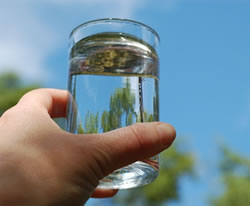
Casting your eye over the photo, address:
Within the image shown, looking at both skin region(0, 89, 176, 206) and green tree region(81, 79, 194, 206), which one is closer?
skin region(0, 89, 176, 206)

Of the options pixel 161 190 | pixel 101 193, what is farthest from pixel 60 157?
pixel 161 190

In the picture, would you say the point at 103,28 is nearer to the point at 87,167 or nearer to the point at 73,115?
the point at 73,115

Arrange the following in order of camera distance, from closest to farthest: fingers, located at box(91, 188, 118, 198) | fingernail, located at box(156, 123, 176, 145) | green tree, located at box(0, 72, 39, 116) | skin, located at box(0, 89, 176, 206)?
skin, located at box(0, 89, 176, 206) < fingernail, located at box(156, 123, 176, 145) < fingers, located at box(91, 188, 118, 198) < green tree, located at box(0, 72, 39, 116)

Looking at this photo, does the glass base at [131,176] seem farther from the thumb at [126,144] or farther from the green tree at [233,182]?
the green tree at [233,182]

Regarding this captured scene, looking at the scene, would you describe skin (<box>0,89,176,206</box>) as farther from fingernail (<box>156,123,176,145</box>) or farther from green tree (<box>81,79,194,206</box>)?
green tree (<box>81,79,194,206</box>)

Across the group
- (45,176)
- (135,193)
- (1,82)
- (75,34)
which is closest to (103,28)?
(75,34)

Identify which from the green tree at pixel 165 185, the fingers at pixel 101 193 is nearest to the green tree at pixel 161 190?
the green tree at pixel 165 185

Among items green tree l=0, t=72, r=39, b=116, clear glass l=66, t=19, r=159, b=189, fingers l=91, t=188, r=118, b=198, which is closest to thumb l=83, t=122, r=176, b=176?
clear glass l=66, t=19, r=159, b=189
